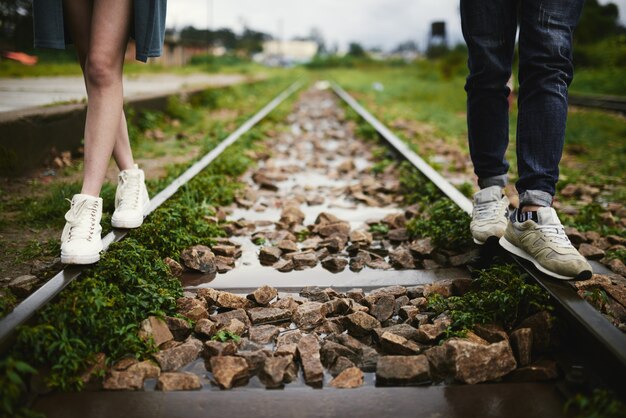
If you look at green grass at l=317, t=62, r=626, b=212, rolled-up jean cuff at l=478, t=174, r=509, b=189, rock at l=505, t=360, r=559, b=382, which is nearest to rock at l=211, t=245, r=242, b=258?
rolled-up jean cuff at l=478, t=174, r=509, b=189

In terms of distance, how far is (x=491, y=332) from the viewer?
1.70 m

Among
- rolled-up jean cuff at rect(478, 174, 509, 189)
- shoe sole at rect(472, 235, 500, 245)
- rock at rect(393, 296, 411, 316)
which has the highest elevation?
rolled-up jean cuff at rect(478, 174, 509, 189)

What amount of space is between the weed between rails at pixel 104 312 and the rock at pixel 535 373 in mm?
1044

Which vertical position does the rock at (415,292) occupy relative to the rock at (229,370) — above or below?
below

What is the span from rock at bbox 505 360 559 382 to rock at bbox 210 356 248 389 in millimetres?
733

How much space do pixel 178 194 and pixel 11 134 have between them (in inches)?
54.4

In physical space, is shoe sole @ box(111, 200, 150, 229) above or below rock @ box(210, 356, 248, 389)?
above

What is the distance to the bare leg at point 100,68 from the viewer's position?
211 cm

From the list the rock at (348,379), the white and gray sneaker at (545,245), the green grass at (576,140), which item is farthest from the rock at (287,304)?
the green grass at (576,140)

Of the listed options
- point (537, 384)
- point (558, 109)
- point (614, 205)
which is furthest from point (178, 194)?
point (614, 205)

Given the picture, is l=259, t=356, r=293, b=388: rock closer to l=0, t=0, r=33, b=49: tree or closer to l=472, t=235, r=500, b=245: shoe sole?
l=472, t=235, r=500, b=245: shoe sole

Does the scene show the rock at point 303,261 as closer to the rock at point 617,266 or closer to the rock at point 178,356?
the rock at point 178,356

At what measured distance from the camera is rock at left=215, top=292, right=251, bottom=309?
2.00m

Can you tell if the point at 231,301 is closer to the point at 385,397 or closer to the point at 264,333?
the point at 264,333
